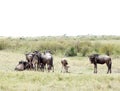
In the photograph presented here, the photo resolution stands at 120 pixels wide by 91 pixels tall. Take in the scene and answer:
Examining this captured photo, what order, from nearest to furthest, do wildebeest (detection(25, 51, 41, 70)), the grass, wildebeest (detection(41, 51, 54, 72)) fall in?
the grass < wildebeest (detection(41, 51, 54, 72)) < wildebeest (detection(25, 51, 41, 70))

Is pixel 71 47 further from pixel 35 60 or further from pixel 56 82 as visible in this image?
pixel 56 82

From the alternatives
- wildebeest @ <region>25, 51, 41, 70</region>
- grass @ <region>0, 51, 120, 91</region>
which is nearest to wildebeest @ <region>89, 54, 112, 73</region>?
wildebeest @ <region>25, 51, 41, 70</region>

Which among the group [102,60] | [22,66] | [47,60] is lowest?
[22,66]

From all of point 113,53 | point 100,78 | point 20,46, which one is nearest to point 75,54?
point 113,53

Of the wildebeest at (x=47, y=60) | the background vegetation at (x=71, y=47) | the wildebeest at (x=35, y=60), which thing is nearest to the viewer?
the wildebeest at (x=47, y=60)

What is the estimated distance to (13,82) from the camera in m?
22.7

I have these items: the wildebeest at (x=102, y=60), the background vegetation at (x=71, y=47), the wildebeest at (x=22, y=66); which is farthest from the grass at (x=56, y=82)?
the background vegetation at (x=71, y=47)

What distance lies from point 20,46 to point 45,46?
178 inches

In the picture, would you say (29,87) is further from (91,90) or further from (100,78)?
(100,78)

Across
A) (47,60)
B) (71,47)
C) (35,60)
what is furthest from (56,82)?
(71,47)

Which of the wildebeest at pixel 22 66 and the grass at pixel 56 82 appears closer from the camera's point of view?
the grass at pixel 56 82

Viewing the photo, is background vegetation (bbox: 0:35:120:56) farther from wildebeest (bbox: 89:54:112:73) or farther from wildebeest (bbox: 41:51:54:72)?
wildebeest (bbox: 41:51:54:72)

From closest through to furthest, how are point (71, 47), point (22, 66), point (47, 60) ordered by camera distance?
point (47, 60), point (22, 66), point (71, 47)

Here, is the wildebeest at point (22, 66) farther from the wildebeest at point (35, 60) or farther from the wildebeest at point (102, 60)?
the wildebeest at point (102, 60)
